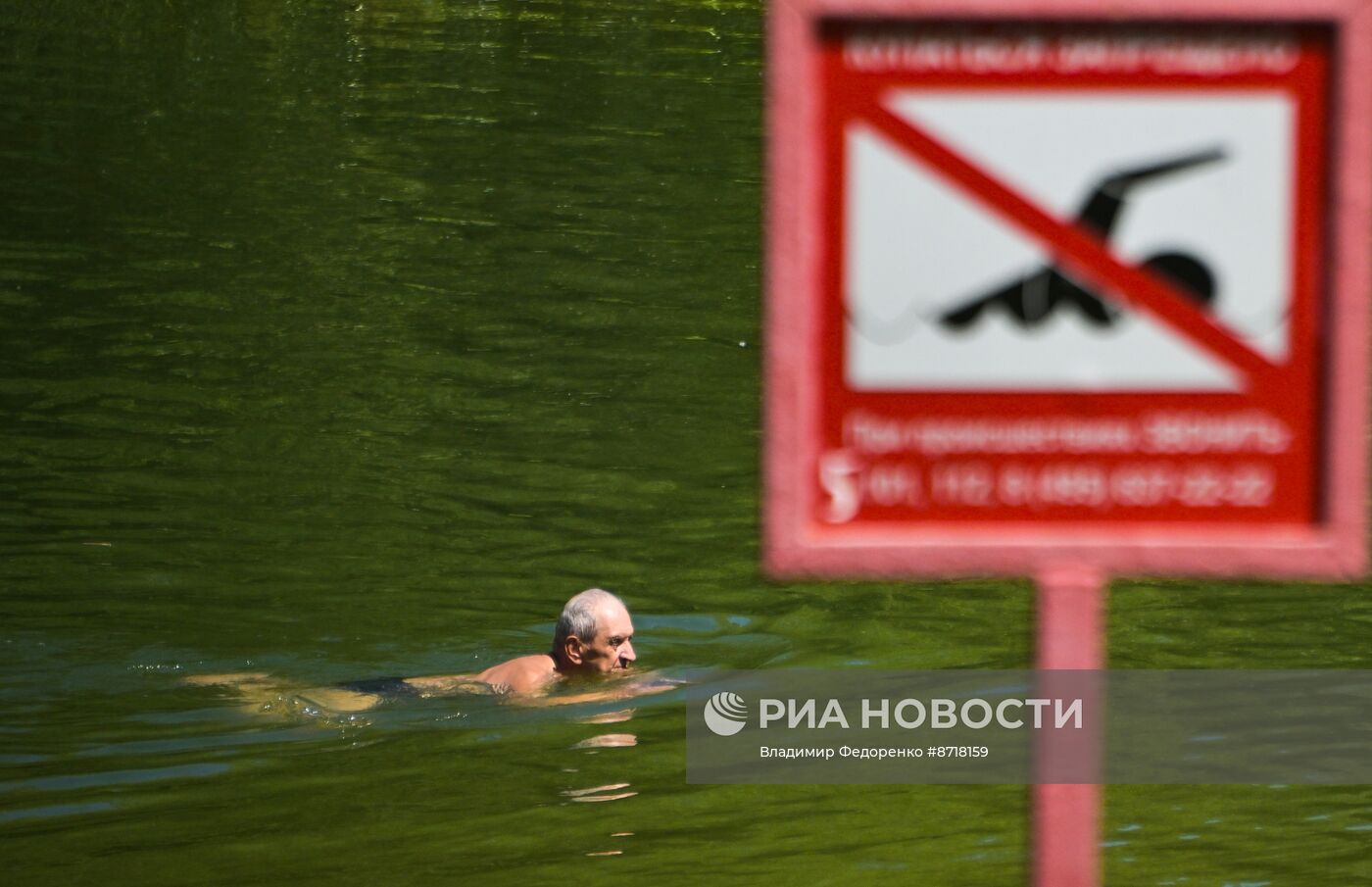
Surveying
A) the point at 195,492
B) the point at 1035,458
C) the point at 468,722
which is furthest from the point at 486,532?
the point at 1035,458

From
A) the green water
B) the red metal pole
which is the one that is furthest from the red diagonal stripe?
the green water

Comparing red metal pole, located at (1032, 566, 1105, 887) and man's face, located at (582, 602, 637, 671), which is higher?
red metal pole, located at (1032, 566, 1105, 887)

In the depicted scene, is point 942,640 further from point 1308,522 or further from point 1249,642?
point 1308,522

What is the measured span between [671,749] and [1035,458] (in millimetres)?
6625

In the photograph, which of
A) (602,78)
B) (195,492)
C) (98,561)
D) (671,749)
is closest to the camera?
(671,749)

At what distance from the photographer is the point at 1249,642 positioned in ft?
37.4

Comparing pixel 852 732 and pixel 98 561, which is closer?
pixel 852 732

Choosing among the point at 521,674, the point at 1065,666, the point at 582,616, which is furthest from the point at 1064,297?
the point at 521,674

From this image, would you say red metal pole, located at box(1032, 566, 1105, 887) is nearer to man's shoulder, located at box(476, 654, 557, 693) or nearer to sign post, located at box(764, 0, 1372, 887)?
sign post, located at box(764, 0, 1372, 887)

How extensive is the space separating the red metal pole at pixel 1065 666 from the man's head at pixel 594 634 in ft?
22.6

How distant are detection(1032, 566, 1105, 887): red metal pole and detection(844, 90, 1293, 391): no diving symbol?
1.01ft

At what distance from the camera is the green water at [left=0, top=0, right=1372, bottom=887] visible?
8680 mm

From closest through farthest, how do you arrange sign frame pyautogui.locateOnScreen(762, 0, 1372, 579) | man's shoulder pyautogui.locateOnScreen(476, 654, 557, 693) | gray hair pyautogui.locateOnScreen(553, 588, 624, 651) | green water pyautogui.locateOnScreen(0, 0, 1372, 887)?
sign frame pyautogui.locateOnScreen(762, 0, 1372, 579) < green water pyautogui.locateOnScreen(0, 0, 1372, 887) < gray hair pyautogui.locateOnScreen(553, 588, 624, 651) < man's shoulder pyautogui.locateOnScreen(476, 654, 557, 693)

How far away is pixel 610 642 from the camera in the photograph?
10266 mm
